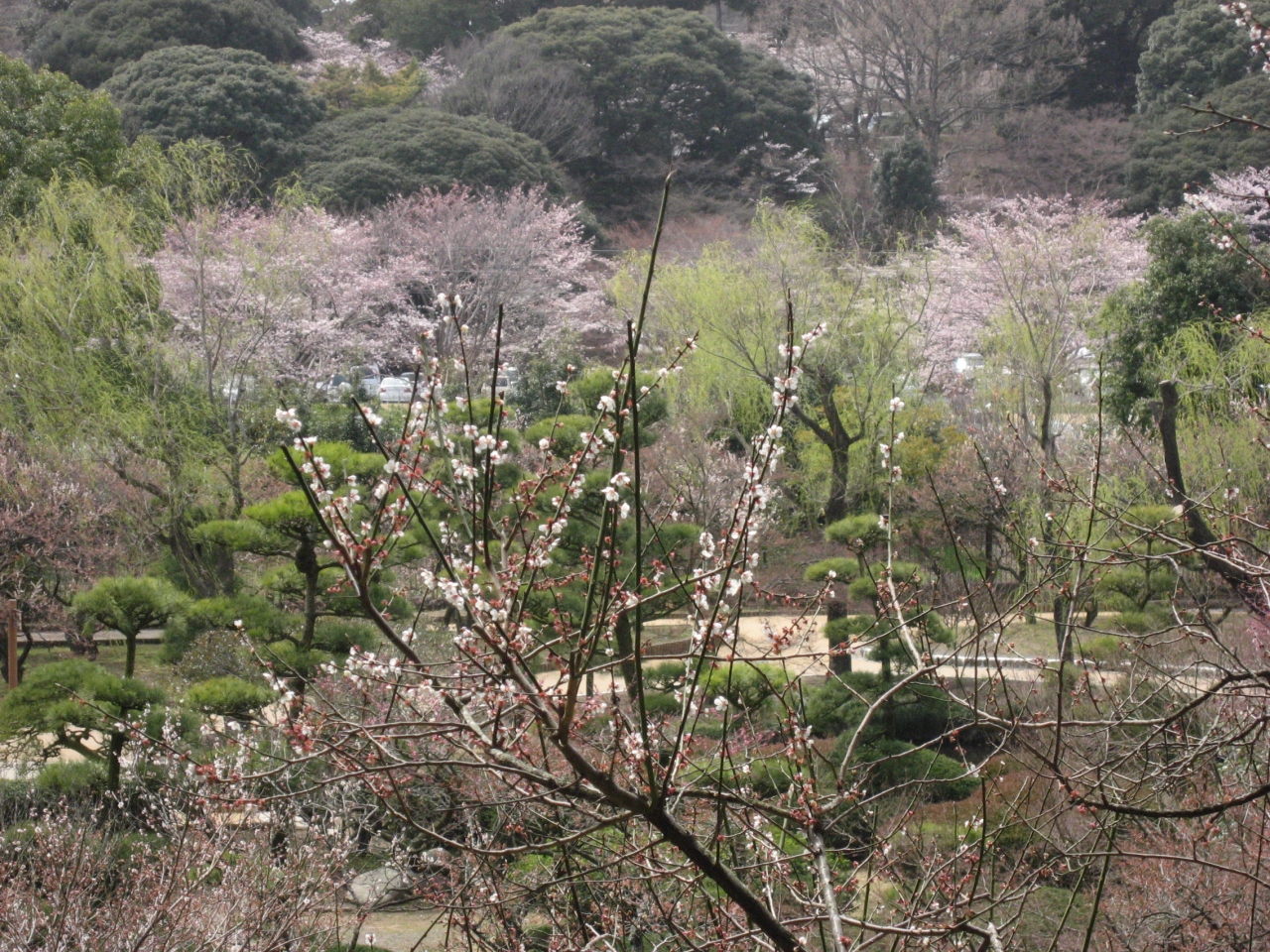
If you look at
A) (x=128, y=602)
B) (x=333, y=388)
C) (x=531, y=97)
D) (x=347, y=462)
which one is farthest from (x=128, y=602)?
(x=531, y=97)

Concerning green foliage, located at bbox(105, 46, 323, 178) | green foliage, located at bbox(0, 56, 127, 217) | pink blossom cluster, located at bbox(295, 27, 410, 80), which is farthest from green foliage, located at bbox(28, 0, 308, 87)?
green foliage, located at bbox(0, 56, 127, 217)

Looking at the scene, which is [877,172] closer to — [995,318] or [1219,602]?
[995,318]

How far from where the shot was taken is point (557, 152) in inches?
1014

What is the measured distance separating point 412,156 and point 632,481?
21.2 meters

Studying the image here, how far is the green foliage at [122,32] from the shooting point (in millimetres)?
23859

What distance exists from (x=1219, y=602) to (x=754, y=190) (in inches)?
740

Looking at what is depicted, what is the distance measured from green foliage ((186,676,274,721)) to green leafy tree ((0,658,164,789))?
9.7 inches

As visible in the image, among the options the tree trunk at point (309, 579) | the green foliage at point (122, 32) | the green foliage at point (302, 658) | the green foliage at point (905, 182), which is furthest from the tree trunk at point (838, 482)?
the green foliage at point (122, 32)

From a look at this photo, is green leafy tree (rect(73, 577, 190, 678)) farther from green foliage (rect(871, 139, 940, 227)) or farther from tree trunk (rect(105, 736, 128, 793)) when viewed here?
green foliage (rect(871, 139, 940, 227))

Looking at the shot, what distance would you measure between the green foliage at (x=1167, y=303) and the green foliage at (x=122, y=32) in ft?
62.7

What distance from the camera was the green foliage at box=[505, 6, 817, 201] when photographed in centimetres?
2675

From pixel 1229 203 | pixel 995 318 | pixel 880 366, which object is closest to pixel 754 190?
pixel 1229 203

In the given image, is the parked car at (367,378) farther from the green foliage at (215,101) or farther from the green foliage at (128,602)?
the green foliage at (128,602)

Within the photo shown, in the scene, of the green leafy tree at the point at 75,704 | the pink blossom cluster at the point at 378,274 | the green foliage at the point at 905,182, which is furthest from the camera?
the green foliage at the point at 905,182
